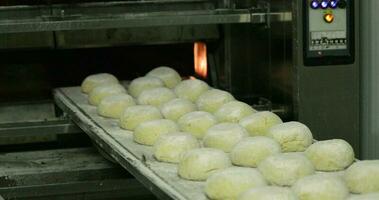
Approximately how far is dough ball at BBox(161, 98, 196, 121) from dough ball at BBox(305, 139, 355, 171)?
746mm

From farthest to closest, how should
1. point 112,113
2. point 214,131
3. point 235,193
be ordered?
point 112,113
point 214,131
point 235,193

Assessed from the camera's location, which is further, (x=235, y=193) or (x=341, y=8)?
(x=341, y=8)

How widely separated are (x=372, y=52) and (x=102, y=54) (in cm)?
131

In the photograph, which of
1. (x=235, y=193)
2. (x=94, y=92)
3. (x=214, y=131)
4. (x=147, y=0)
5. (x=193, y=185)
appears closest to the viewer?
(x=235, y=193)

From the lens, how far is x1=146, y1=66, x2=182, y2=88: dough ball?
3.87m

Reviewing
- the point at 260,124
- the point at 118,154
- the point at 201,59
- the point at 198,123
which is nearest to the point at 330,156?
the point at 260,124

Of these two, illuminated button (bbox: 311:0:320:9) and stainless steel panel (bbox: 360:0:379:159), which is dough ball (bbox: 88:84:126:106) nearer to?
illuminated button (bbox: 311:0:320:9)

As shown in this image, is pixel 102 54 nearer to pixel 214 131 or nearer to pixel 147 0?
pixel 147 0

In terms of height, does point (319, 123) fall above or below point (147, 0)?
below

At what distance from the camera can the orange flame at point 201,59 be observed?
4.11 metres

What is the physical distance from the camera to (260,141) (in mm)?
2658

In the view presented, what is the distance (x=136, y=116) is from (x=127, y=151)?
13.0 inches

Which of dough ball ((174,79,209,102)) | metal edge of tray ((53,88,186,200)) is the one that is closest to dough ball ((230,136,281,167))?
metal edge of tray ((53,88,186,200))

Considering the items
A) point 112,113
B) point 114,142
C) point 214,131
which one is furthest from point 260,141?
point 112,113
